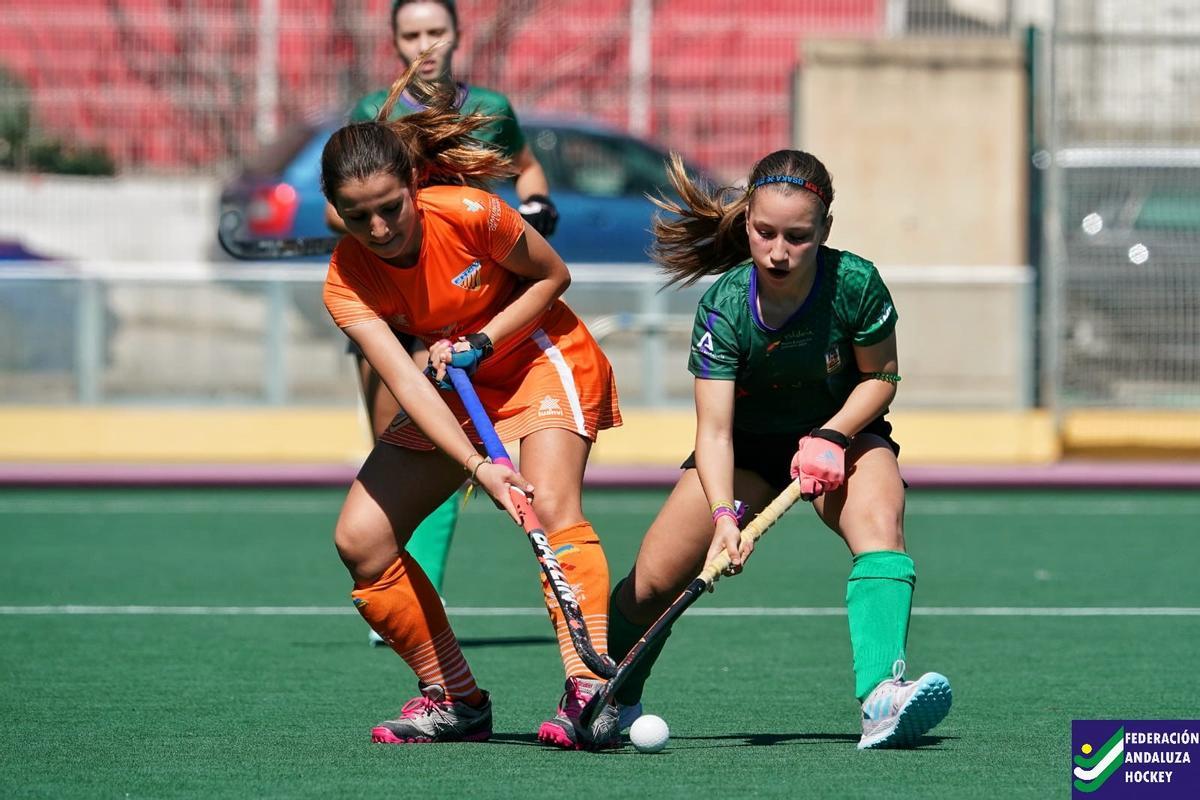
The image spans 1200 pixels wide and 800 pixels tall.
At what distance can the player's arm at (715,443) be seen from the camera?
4.45 metres

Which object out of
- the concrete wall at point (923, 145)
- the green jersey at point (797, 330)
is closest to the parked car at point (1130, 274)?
the concrete wall at point (923, 145)

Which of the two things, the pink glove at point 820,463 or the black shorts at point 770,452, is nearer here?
the pink glove at point 820,463

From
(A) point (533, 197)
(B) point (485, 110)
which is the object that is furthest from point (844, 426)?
(B) point (485, 110)

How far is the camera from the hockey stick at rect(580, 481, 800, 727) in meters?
4.41

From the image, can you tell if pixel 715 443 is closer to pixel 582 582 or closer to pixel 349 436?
pixel 582 582

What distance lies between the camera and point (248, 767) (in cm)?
423

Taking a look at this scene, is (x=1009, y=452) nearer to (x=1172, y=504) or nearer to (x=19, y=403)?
(x=1172, y=504)

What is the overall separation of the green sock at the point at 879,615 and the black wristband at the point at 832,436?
27 cm

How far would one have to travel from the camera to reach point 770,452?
4758 mm

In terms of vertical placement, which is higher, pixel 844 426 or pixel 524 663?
pixel 844 426

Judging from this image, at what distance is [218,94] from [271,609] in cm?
1082

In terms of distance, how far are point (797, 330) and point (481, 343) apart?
0.75 metres

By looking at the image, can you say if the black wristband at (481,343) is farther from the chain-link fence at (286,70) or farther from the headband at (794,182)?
the chain-link fence at (286,70)

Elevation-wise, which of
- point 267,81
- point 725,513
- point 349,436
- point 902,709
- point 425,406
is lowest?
point 349,436
